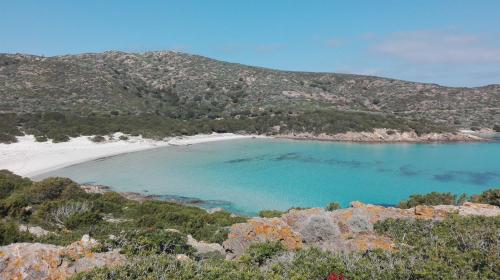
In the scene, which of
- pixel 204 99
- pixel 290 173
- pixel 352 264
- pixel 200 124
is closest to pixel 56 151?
pixel 290 173

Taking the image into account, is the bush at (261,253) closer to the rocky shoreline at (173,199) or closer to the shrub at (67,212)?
the shrub at (67,212)

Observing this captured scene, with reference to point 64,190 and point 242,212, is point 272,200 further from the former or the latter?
point 64,190

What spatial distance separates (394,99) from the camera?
95.8 meters

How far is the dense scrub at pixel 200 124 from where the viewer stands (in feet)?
158

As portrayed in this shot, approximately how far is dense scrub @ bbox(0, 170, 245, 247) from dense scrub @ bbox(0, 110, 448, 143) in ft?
92.7

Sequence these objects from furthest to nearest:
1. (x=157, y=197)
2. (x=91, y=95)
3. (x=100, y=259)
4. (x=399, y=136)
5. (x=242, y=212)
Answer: (x=91, y=95) → (x=399, y=136) → (x=157, y=197) → (x=242, y=212) → (x=100, y=259)

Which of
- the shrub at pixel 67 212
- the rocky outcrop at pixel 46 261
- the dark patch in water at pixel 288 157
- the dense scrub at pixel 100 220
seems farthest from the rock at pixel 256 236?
the dark patch in water at pixel 288 157

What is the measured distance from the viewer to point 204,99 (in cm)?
8369

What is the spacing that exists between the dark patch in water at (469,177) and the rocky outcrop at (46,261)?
35.2 metres

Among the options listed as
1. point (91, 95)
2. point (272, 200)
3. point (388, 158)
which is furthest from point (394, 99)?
point (272, 200)

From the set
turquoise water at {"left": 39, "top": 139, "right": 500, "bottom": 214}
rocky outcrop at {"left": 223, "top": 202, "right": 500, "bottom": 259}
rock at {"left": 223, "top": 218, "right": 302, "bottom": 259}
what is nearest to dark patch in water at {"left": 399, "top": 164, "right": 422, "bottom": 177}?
turquoise water at {"left": 39, "top": 139, "right": 500, "bottom": 214}

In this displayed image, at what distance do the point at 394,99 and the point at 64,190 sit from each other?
9091 centimetres

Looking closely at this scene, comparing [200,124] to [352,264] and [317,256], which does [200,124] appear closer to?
[317,256]

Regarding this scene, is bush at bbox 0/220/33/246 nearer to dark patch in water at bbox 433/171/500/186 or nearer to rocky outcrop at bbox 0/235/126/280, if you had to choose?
rocky outcrop at bbox 0/235/126/280
